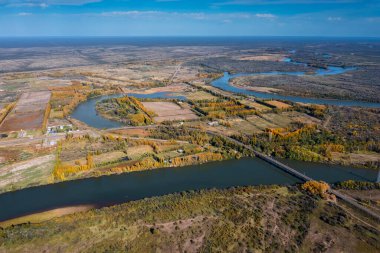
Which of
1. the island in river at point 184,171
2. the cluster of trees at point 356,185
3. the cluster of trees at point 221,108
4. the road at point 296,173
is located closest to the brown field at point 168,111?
the island in river at point 184,171

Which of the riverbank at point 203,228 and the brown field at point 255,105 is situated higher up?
the brown field at point 255,105

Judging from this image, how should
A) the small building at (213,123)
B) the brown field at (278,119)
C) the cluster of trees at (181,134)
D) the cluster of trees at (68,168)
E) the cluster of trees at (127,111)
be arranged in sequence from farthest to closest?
the cluster of trees at (127,111) < the brown field at (278,119) < the small building at (213,123) < the cluster of trees at (181,134) < the cluster of trees at (68,168)

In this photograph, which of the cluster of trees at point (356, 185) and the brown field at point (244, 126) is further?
the brown field at point (244, 126)

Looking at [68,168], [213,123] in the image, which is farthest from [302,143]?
[68,168]

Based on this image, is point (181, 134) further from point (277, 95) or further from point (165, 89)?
point (277, 95)

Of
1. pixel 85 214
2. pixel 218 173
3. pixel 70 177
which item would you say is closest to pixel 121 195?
pixel 85 214

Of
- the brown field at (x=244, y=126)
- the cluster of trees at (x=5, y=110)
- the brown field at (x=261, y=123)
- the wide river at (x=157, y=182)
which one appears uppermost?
the cluster of trees at (x=5, y=110)

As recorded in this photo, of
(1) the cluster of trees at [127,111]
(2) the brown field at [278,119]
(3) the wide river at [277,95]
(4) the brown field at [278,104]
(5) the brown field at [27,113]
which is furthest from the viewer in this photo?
(3) the wide river at [277,95]

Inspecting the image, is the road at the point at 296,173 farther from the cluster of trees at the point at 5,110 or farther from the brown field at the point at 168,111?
the cluster of trees at the point at 5,110
